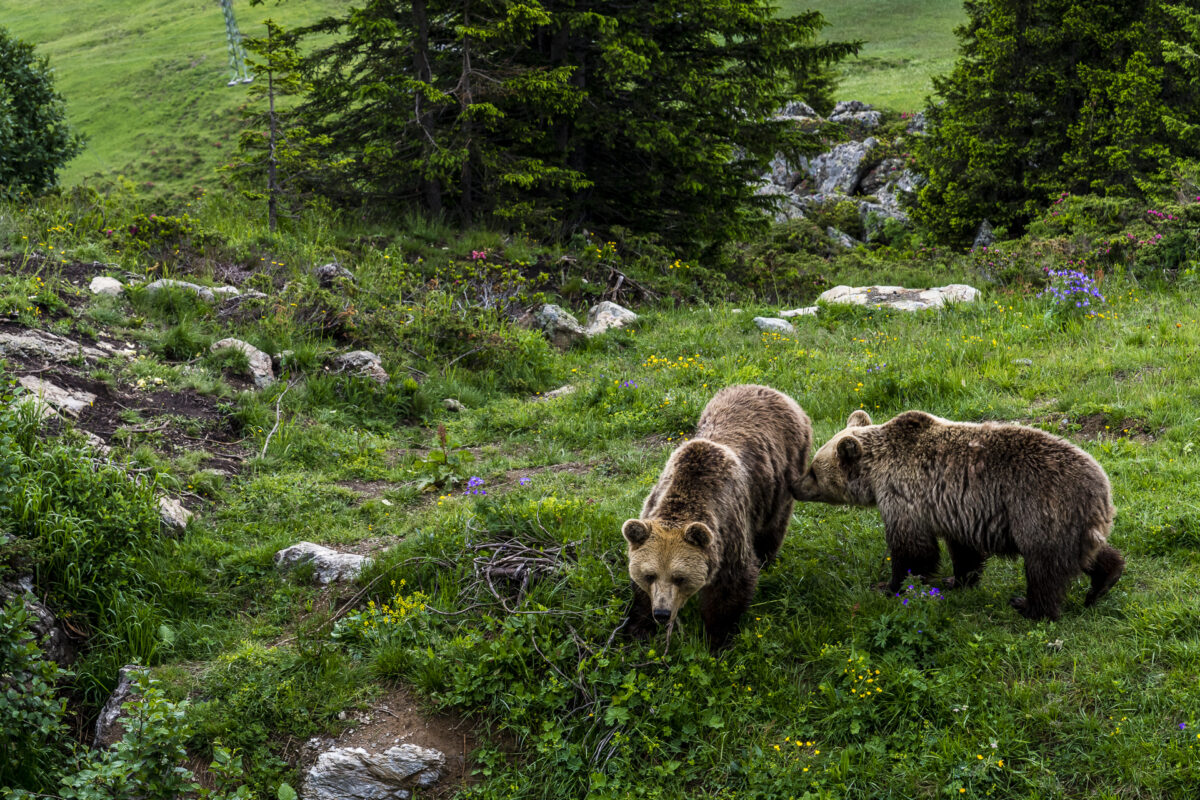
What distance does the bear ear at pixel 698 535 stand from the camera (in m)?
4.65

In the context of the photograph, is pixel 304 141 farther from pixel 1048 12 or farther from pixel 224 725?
pixel 1048 12

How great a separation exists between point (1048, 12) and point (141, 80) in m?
55.4

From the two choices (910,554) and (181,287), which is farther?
(181,287)

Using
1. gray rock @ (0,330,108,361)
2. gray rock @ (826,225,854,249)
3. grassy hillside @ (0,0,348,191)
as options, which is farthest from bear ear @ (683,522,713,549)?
grassy hillside @ (0,0,348,191)

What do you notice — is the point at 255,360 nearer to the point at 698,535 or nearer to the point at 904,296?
the point at 698,535

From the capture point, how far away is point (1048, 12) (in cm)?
1806

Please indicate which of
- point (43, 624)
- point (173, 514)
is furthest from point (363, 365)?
point (43, 624)

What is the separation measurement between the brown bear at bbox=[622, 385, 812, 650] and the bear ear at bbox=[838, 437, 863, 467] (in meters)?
0.48

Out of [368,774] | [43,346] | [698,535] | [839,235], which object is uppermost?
[43,346]

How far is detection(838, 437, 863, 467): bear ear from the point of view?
5.62 meters

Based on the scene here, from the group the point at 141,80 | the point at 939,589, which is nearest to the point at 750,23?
the point at 939,589

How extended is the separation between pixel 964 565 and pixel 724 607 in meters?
1.61

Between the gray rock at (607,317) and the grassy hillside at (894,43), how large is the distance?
33.9m

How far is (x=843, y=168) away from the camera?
31688 millimetres
